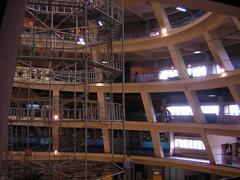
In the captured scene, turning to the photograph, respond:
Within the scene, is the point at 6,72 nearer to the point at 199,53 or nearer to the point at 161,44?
the point at 161,44

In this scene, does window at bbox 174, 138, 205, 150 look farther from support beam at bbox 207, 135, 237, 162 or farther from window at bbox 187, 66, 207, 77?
window at bbox 187, 66, 207, 77

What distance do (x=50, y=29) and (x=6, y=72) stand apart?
21.0ft

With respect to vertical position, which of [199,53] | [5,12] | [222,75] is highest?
[199,53]

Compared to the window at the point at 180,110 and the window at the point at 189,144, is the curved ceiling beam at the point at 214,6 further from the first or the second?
the window at the point at 180,110

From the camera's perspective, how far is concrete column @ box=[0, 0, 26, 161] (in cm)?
204

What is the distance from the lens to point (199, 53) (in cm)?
2150

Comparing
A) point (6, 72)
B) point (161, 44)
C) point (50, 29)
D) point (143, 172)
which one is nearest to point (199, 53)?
point (161, 44)

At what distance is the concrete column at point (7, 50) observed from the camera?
6.69 ft

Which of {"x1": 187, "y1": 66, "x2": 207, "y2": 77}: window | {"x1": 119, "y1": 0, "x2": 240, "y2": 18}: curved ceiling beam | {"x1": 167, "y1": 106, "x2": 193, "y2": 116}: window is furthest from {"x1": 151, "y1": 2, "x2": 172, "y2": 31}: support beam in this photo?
{"x1": 119, "y1": 0, "x2": 240, "y2": 18}: curved ceiling beam

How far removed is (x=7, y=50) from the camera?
2109mm

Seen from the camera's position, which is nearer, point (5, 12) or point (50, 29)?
point (5, 12)

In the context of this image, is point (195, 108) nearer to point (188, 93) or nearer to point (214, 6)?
point (188, 93)

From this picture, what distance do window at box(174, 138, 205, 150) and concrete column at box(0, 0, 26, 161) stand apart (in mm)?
20067

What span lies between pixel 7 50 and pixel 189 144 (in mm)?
20708
